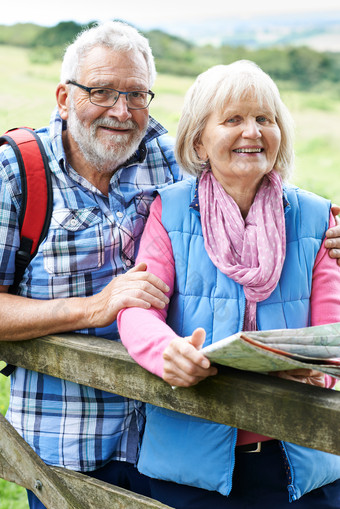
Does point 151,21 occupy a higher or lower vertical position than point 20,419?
higher

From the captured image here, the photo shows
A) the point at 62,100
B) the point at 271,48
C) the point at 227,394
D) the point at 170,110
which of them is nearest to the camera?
the point at 227,394

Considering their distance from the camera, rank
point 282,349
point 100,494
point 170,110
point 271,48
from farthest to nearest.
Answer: point 271,48, point 170,110, point 100,494, point 282,349

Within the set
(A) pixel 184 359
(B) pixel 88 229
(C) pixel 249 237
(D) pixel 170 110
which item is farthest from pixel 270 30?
(A) pixel 184 359

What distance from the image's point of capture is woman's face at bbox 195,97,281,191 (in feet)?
6.59

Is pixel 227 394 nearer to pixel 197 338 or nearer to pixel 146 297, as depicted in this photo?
pixel 197 338

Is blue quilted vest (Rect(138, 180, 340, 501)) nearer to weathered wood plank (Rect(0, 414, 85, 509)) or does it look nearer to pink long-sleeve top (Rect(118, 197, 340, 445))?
pink long-sleeve top (Rect(118, 197, 340, 445))

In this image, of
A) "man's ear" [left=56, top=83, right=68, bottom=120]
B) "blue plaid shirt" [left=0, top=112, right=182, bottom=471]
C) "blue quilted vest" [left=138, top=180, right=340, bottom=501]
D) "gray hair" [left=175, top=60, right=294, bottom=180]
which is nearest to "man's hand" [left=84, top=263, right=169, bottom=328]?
"blue quilted vest" [left=138, top=180, right=340, bottom=501]

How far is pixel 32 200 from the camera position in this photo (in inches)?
90.4

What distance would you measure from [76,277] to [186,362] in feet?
2.99

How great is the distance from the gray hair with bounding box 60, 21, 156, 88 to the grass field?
109 inches

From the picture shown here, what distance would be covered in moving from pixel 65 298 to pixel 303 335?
1059 millimetres

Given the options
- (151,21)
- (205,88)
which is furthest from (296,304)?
(151,21)

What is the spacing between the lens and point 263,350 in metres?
1.41

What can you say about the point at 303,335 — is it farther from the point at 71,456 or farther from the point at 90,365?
the point at 71,456
